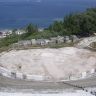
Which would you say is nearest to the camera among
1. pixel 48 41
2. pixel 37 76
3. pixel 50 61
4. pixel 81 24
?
pixel 37 76

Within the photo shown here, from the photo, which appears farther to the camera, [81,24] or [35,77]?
[81,24]

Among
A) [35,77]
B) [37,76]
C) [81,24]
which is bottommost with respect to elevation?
[35,77]

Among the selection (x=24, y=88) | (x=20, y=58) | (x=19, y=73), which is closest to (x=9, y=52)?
(x=20, y=58)

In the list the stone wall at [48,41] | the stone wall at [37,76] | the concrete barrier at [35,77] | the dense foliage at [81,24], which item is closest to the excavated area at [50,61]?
the stone wall at [37,76]

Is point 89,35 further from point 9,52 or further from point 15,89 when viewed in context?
point 15,89

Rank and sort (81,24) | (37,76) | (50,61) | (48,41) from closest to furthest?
(37,76) → (50,61) → (48,41) → (81,24)

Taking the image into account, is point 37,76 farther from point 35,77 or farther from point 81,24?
point 81,24

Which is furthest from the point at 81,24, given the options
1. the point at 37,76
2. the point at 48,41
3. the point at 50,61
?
the point at 37,76

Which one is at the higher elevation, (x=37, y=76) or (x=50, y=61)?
(x=50, y=61)

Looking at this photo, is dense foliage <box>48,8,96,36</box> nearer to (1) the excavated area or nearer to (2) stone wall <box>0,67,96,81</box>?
(1) the excavated area

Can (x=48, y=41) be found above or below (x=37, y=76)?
above

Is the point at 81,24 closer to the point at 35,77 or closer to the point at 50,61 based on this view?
the point at 50,61

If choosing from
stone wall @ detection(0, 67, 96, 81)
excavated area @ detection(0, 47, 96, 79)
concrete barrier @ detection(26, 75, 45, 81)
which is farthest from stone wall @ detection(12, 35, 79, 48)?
concrete barrier @ detection(26, 75, 45, 81)
